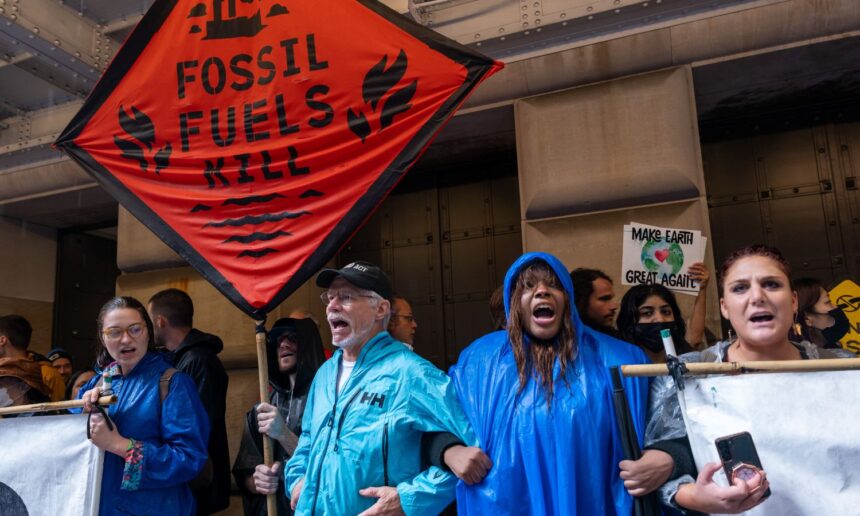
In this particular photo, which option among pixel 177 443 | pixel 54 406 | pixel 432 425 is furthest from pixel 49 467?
pixel 432 425

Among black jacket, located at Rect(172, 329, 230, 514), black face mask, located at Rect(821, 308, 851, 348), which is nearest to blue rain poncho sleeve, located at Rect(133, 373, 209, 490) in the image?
black jacket, located at Rect(172, 329, 230, 514)

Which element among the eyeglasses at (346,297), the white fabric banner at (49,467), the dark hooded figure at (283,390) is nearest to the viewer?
the eyeglasses at (346,297)

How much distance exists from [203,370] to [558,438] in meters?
2.37

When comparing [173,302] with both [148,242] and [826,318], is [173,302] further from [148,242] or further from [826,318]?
[826,318]

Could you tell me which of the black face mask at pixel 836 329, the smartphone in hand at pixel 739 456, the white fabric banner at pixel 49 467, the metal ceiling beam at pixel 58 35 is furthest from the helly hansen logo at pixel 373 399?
the metal ceiling beam at pixel 58 35

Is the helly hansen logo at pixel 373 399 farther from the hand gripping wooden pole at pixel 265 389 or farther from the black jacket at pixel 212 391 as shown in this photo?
the black jacket at pixel 212 391

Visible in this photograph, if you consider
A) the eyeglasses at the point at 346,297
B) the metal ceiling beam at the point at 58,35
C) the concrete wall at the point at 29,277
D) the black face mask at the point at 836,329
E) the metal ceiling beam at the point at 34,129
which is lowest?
the black face mask at the point at 836,329

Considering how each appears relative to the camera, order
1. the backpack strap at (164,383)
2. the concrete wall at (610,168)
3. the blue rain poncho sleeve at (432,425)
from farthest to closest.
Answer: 1. the concrete wall at (610,168)
2. the backpack strap at (164,383)
3. the blue rain poncho sleeve at (432,425)

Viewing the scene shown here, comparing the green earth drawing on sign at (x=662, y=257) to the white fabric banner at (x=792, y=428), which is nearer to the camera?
the white fabric banner at (x=792, y=428)

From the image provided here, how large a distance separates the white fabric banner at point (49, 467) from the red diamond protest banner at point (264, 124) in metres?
0.96

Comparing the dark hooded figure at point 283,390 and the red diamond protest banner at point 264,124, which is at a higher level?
the red diamond protest banner at point 264,124

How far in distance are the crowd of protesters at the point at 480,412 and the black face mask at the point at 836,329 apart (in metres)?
0.87

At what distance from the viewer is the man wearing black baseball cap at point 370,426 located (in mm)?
2578

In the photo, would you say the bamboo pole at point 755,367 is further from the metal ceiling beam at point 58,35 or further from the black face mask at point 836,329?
the metal ceiling beam at point 58,35
